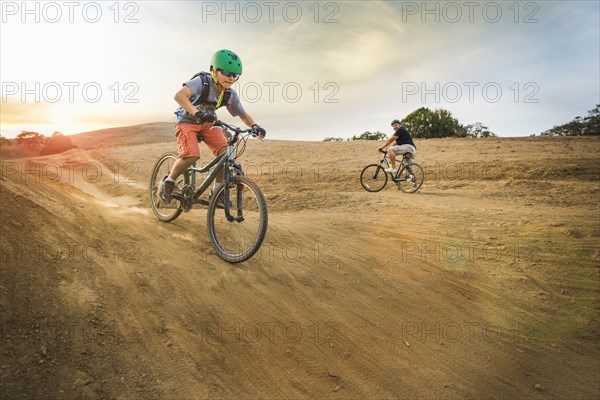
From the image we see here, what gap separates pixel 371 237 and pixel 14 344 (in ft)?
17.1

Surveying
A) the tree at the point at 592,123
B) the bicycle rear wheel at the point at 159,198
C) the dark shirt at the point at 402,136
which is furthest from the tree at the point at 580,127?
the bicycle rear wheel at the point at 159,198

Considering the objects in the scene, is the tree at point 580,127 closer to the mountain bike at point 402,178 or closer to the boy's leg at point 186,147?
the mountain bike at point 402,178

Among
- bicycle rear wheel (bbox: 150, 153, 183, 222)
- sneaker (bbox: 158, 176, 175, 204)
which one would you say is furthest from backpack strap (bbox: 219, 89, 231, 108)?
bicycle rear wheel (bbox: 150, 153, 183, 222)

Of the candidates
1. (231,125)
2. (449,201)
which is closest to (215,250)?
(231,125)

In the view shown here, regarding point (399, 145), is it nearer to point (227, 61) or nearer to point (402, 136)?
point (402, 136)

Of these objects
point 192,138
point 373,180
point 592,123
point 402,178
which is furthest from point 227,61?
point 592,123

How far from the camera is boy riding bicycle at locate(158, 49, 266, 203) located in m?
5.07

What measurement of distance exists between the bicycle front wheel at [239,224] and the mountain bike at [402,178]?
9001 millimetres

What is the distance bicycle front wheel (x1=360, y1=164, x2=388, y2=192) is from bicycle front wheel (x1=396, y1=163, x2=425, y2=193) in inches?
28.7

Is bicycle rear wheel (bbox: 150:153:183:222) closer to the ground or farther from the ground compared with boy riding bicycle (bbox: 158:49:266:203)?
closer to the ground

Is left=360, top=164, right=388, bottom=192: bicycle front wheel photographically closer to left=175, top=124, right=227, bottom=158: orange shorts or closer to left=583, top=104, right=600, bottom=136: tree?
left=175, top=124, right=227, bottom=158: orange shorts

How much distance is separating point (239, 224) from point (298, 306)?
1.63 m

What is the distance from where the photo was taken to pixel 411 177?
13.6 m

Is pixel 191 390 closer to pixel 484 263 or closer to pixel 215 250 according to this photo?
pixel 215 250
